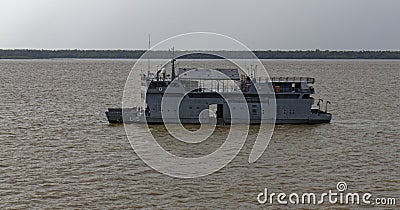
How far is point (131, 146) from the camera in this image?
35.8m

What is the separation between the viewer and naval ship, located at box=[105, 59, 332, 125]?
141 ft

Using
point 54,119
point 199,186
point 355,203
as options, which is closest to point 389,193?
point 355,203

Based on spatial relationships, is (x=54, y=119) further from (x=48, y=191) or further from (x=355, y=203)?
(x=355, y=203)
